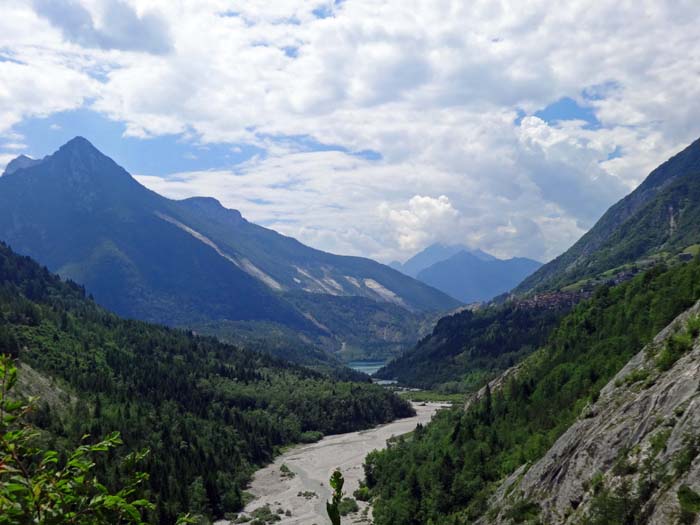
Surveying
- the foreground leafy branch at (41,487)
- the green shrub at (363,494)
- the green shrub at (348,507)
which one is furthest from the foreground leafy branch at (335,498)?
the green shrub at (363,494)

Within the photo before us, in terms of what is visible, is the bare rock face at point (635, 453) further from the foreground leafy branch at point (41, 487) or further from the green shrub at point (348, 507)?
the green shrub at point (348, 507)

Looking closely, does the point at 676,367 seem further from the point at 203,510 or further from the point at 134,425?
the point at 134,425

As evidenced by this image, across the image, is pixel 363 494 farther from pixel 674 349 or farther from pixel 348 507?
pixel 674 349

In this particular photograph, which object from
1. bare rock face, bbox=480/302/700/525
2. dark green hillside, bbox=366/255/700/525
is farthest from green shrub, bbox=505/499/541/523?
dark green hillside, bbox=366/255/700/525

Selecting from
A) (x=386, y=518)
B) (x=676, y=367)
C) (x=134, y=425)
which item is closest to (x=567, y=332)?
(x=386, y=518)

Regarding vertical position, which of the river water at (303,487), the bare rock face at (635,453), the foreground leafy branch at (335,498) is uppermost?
the foreground leafy branch at (335,498)
